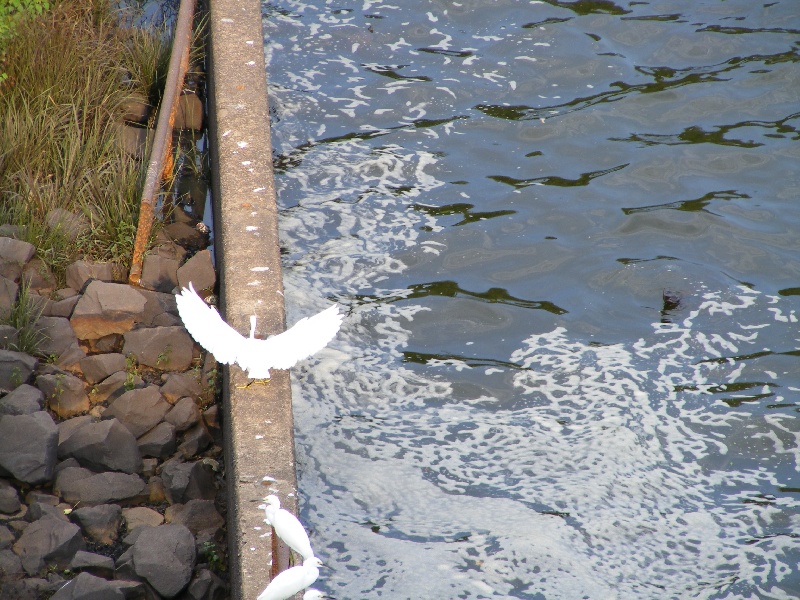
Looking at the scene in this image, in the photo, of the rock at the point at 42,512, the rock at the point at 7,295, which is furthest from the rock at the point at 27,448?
the rock at the point at 7,295

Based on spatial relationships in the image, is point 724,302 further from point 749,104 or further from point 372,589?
point 372,589

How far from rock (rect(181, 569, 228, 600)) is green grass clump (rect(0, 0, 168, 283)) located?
1.73m

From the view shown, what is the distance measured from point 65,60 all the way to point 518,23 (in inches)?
132

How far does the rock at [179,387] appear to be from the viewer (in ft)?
12.0

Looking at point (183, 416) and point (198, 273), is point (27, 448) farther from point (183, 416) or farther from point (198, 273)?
point (198, 273)

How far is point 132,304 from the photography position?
12.7 feet

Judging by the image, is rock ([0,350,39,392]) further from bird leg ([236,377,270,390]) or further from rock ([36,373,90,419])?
bird leg ([236,377,270,390])

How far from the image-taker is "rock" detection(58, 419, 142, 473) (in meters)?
3.35

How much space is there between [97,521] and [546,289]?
2626mm

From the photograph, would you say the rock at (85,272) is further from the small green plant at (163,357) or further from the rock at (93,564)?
the rock at (93,564)

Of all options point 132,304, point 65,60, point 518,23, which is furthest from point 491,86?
point 132,304

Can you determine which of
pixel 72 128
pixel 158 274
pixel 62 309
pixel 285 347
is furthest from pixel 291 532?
pixel 72 128

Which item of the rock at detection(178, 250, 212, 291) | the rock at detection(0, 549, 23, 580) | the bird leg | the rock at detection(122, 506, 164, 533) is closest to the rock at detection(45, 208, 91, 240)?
the rock at detection(178, 250, 212, 291)

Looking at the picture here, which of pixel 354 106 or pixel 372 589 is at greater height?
pixel 354 106
